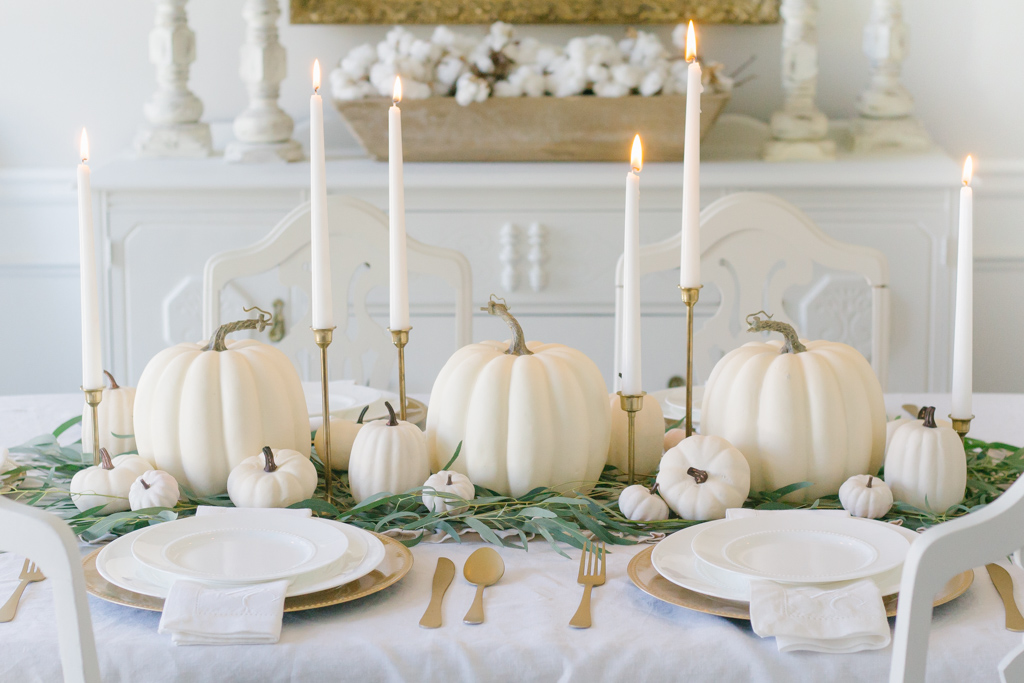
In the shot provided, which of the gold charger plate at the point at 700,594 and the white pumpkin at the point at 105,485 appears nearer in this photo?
the gold charger plate at the point at 700,594

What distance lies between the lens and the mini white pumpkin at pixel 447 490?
3.12ft

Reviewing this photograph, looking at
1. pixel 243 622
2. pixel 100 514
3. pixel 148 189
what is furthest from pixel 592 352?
pixel 243 622

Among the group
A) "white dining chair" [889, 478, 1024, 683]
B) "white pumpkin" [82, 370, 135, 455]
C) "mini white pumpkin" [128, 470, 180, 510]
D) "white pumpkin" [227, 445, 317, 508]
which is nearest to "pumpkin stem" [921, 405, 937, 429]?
"white dining chair" [889, 478, 1024, 683]

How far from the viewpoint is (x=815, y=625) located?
736mm

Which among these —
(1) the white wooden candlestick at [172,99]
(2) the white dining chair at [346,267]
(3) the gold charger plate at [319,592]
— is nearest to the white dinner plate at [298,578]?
(3) the gold charger plate at [319,592]

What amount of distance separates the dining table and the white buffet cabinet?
5.30 feet

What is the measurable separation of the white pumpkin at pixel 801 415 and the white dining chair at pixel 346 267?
0.74 m

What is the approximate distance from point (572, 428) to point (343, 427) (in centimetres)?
26

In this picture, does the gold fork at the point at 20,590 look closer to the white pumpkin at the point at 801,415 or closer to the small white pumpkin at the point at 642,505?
the small white pumpkin at the point at 642,505

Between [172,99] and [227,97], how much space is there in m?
0.24

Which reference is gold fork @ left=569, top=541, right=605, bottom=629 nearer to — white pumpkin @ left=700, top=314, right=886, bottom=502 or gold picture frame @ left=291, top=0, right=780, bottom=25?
white pumpkin @ left=700, top=314, right=886, bottom=502

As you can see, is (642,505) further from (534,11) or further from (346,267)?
(534,11)

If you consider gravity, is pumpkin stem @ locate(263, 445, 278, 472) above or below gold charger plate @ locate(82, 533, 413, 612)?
above

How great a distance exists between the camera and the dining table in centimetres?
73
